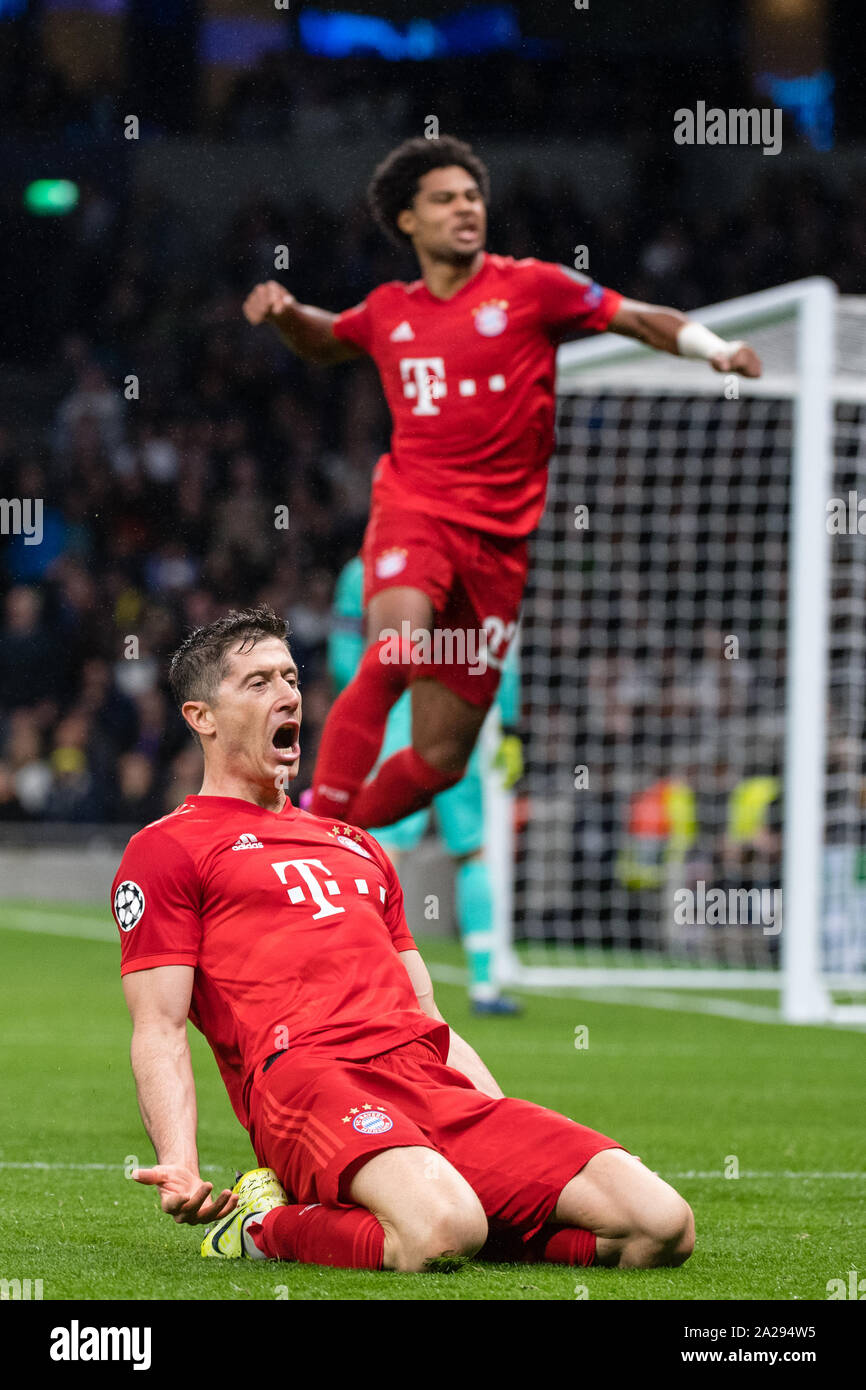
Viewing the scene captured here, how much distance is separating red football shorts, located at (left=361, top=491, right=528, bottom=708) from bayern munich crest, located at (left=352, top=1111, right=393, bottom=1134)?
241 cm

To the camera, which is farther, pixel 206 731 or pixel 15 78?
pixel 15 78

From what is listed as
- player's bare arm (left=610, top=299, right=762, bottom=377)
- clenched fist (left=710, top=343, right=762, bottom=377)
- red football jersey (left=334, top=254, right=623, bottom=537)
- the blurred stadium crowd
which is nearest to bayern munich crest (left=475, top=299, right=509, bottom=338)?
red football jersey (left=334, top=254, right=623, bottom=537)

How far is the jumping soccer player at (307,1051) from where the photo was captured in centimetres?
342

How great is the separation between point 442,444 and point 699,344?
0.79 metres

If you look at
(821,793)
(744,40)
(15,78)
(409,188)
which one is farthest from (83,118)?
(409,188)

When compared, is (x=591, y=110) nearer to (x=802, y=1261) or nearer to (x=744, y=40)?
(x=744, y=40)

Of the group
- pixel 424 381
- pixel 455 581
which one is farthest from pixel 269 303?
pixel 455 581

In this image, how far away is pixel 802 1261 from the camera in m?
3.75

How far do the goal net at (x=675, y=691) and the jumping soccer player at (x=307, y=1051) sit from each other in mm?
5920

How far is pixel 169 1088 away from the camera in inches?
135

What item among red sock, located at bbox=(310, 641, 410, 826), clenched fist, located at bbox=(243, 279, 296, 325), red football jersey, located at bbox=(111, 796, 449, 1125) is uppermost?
clenched fist, located at bbox=(243, 279, 296, 325)

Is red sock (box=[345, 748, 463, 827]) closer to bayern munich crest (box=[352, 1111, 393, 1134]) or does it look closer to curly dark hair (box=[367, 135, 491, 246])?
curly dark hair (box=[367, 135, 491, 246])

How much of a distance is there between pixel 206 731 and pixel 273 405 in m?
13.8

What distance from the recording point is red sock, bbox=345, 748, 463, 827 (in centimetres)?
589
